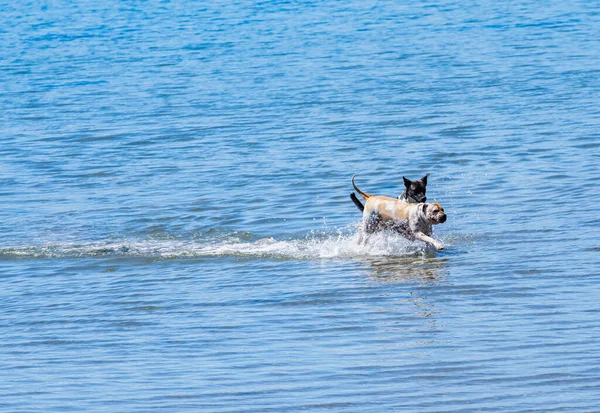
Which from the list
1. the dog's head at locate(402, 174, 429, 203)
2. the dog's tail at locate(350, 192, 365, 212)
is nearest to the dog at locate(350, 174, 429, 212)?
the dog's head at locate(402, 174, 429, 203)

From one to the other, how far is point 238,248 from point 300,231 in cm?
97

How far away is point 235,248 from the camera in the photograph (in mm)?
12344

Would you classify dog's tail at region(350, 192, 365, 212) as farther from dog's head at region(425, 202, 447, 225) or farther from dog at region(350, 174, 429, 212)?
dog's head at region(425, 202, 447, 225)

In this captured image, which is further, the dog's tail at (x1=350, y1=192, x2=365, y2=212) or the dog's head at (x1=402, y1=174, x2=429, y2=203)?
the dog's tail at (x1=350, y1=192, x2=365, y2=212)

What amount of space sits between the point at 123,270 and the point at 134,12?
3208 cm

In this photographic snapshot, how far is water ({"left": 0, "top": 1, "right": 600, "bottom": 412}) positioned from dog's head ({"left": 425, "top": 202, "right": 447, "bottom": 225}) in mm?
399

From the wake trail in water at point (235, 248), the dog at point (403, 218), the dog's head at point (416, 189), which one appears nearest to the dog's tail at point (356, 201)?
the dog at point (403, 218)

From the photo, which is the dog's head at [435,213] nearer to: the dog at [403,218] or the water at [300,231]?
the dog at [403,218]

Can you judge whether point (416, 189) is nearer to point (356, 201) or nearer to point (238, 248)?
point (356, 201)

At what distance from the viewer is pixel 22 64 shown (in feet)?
101

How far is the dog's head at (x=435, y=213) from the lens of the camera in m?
11.0

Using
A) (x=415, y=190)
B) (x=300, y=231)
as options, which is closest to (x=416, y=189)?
(x=415, y=190)

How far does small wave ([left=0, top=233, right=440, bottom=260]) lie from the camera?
38.8 ft

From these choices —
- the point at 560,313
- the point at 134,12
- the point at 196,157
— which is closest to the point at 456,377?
→ the point at 560,313
